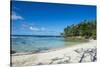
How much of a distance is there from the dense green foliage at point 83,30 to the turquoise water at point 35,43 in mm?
127

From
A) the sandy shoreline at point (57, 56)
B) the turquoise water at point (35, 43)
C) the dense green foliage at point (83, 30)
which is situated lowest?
the sandy shoreline at point (57, 56)

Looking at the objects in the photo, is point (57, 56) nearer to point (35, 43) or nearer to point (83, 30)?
point (35, 43)

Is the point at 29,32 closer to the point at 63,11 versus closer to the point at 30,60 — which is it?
the point at 30,60

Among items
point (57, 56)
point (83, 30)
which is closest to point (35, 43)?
point (57, 56)

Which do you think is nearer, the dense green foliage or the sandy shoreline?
the sandy shoreline

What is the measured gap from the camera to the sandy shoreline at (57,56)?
233cm

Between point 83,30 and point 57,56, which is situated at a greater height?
point 83,30

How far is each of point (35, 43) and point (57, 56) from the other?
320mm

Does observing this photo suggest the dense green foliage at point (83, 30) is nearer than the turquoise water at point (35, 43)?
No

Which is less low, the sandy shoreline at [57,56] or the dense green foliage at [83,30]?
the dense green foliage at [83,30]

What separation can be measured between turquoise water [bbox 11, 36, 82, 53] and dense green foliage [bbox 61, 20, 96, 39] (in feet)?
0.42

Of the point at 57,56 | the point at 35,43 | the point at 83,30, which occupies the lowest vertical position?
the point at 57,56

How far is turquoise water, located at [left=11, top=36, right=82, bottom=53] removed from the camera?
2309 millimetres

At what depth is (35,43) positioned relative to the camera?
7.84ft
